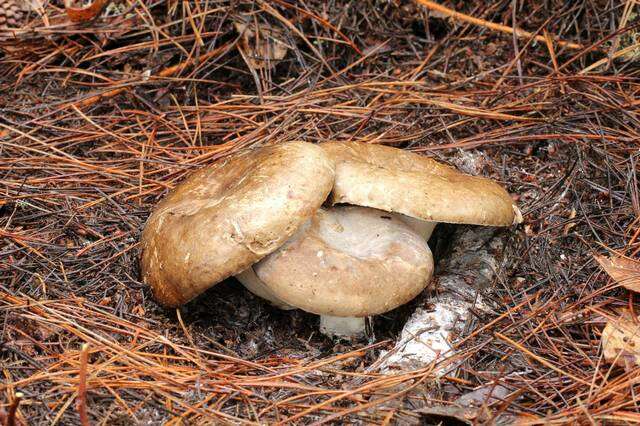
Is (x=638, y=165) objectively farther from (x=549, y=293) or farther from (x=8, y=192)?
(x=8, y=192)

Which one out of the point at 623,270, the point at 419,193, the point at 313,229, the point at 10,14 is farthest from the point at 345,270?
the point at 10,14

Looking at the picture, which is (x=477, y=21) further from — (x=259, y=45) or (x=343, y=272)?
(x=343, y=272)

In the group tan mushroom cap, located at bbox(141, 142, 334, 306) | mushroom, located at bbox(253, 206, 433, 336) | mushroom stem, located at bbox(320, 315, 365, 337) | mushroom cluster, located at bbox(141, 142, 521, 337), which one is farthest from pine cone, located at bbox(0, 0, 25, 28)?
mushroom stem, located at bbox(320, 315, 365, 337)

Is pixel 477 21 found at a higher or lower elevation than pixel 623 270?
higher

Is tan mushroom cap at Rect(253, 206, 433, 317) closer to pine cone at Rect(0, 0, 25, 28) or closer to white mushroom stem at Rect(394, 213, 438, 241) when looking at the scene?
white mushroom stem at Rect(394, 213, 438, 241)

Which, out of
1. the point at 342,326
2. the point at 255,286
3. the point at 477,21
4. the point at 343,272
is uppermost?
the point at 477,21

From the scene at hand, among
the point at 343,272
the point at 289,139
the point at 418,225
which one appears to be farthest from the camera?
the point at 289,139

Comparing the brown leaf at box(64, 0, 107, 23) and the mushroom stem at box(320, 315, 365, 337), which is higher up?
the brown leaf at box(64, 0, 107, 23)
